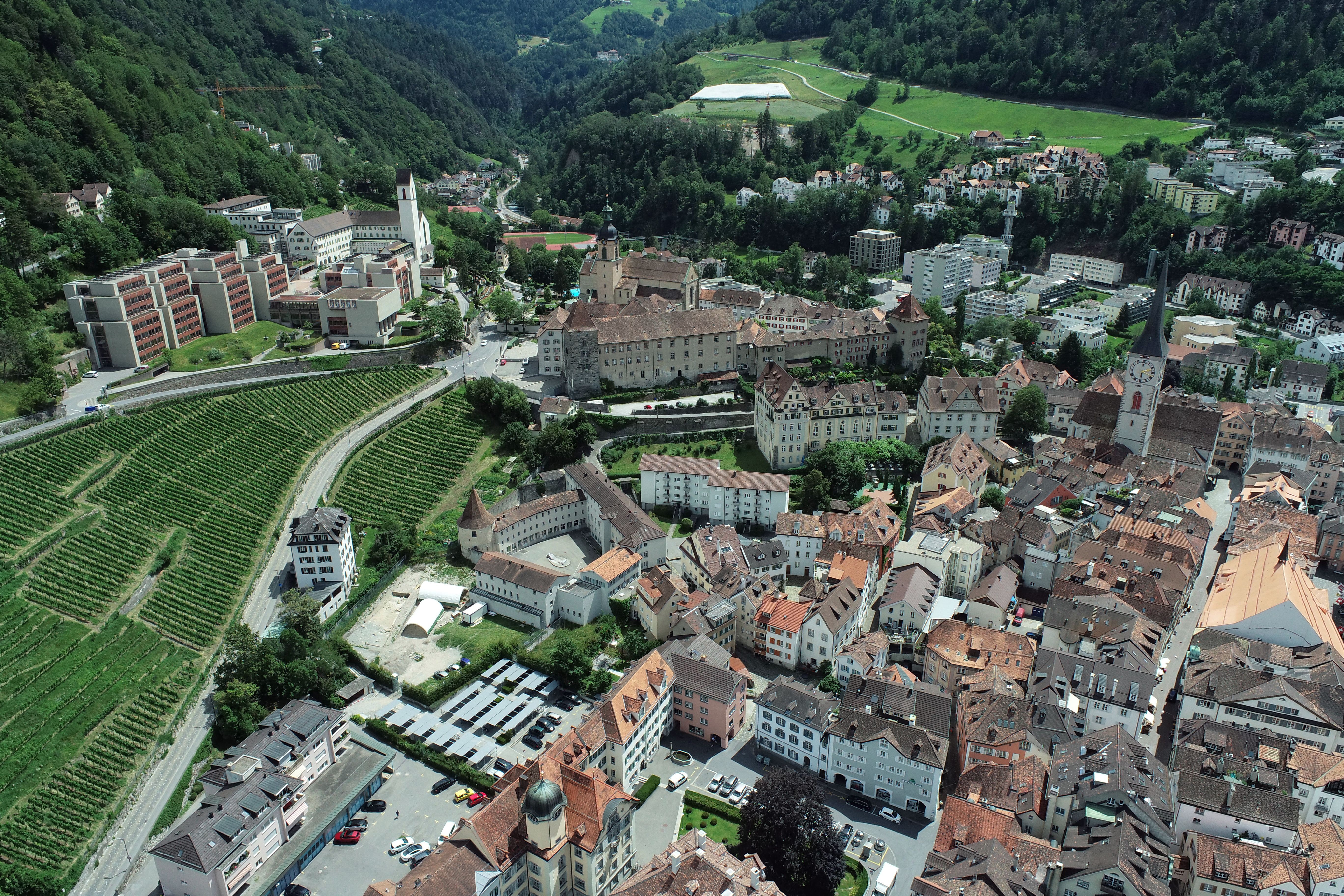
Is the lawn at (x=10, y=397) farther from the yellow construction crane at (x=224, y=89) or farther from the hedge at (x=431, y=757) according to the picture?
the yellow construction crane at (x=224, y=89)

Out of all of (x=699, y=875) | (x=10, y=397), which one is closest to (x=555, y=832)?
(x=699, y=875)

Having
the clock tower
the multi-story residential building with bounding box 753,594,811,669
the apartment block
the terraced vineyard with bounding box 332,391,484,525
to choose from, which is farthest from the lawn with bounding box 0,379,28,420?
the clock tower

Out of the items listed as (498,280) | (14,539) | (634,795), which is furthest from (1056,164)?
(14,539)

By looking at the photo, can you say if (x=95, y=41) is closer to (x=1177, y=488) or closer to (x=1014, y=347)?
(x=1014, y=347)

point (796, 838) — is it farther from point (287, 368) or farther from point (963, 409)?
point (287, 368)

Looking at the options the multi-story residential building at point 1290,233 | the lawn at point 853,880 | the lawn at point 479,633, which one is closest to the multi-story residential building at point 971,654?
the lawn at point 853,880

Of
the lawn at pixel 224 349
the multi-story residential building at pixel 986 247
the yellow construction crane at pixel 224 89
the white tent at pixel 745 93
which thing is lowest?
the multi-story residential building at pixel 986 247

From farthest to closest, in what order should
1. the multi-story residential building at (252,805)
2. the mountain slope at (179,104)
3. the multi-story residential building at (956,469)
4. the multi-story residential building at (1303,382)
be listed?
the mountain slope at (179,104) < the multi-story residential building at (1303,382) < the multi-story residential building at (956,469) < the multi-story residential building at (252,805)

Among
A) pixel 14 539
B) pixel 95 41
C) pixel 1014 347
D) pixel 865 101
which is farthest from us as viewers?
pixel 865 101
